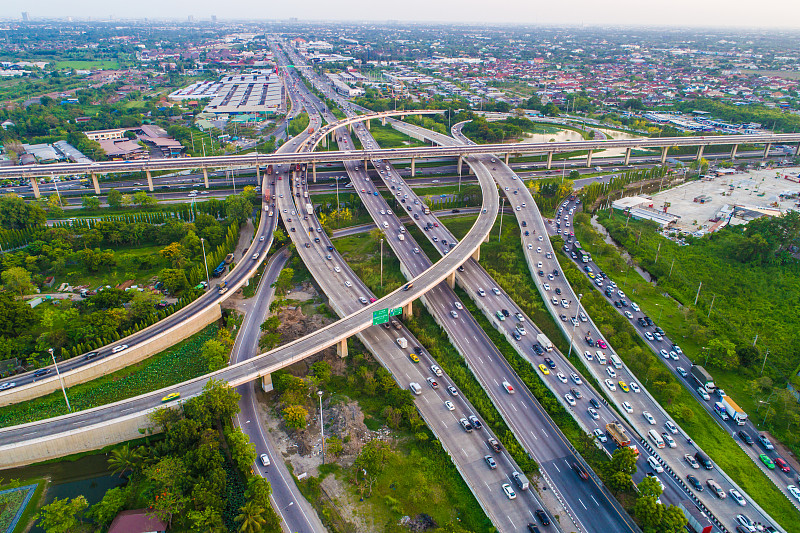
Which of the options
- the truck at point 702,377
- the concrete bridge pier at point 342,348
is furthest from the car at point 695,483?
the concrete bridge pier at point 342,348

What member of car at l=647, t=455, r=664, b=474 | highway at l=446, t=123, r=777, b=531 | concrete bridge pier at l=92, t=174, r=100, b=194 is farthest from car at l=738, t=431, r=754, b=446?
concrete bridge pier at l=92, t=174, r=100, b=194

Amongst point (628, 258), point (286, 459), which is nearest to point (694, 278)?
point (628, 258)

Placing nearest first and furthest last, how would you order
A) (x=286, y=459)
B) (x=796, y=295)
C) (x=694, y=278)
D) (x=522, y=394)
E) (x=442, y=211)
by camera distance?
(x=286, y=459), (x=522, y=394), (x=796, y=295), (x=694, y=278), (x=442, y=211)

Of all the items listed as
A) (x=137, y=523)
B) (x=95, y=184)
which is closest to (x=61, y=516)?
(x=137, y=523)

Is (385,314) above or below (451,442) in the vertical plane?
above

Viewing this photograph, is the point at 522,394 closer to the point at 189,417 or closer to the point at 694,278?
the point at 189,417

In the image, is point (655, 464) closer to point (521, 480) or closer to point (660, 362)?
point (521, 480)

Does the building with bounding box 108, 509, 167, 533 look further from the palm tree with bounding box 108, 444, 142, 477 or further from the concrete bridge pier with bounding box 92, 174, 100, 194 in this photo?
the concrete bridge pier with bounding box 92, 174, 100, 194

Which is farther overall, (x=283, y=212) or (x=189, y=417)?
(x=283, y=212)
